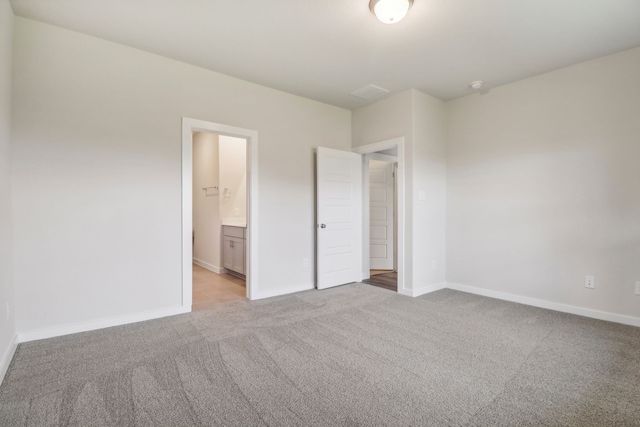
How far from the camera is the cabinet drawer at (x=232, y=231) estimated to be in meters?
4.57

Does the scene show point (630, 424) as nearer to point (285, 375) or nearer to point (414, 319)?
point (414, 319)

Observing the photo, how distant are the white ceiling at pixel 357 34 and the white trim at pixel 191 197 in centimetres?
63

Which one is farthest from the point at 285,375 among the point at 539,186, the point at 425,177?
the point at 539,186

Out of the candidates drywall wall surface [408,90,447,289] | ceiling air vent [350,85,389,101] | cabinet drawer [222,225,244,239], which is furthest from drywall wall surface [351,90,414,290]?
cabinet drawer [222,225,244,239]

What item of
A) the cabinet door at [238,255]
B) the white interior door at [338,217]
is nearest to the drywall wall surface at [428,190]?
the white interior door at [338,217]

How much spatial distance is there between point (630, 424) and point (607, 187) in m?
2.26

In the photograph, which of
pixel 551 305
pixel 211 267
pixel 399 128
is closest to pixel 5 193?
A: pixel 211 267

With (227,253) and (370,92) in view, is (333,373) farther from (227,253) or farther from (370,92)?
(227,253)

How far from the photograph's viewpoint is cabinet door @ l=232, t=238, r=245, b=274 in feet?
15.0

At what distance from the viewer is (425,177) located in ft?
12.8

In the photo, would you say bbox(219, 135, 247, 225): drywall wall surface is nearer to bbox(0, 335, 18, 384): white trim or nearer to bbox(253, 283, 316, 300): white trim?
bbox(253, 283, 316, 300): white trim

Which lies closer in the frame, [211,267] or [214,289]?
[214,289]

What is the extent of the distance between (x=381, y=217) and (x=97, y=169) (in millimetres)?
4298

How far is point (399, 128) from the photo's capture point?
3881 millimetres
